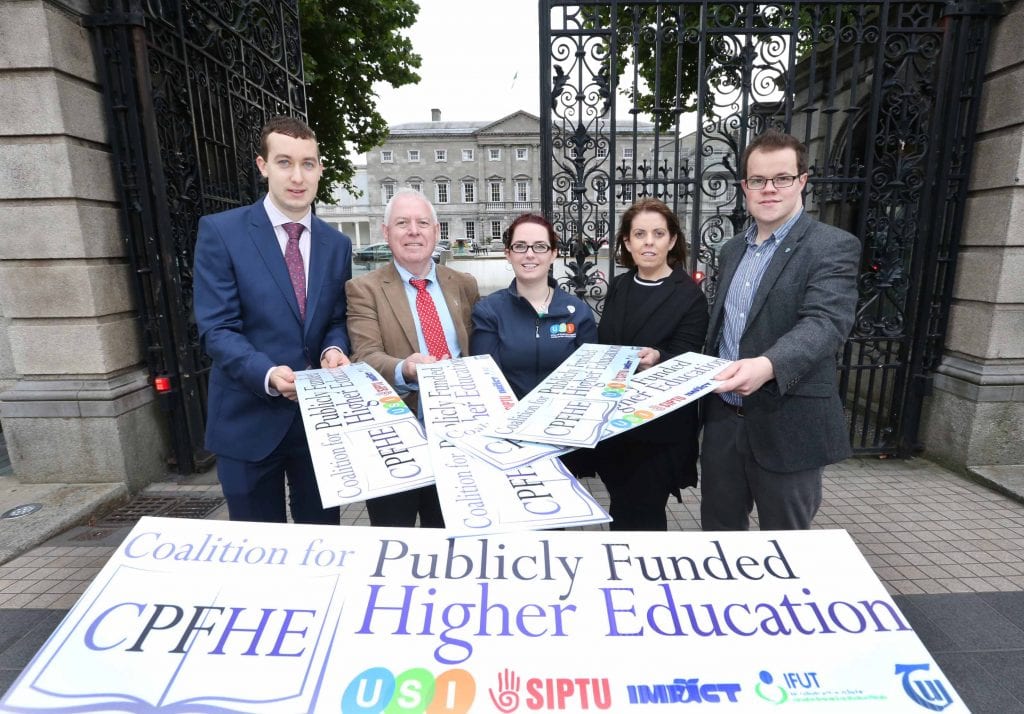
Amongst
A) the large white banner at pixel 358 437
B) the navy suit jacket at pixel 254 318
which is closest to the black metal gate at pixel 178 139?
the navy suit jacket at pixel 254 318

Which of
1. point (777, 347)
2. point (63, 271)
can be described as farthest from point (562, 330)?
point (63, 271)

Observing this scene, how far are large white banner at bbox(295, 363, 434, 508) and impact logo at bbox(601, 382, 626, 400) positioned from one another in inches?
25.1

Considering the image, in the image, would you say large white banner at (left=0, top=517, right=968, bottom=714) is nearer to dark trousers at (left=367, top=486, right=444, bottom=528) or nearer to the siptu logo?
the siptu logo

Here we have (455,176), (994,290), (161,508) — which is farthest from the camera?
(455,176)

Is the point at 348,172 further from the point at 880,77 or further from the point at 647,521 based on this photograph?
the point at 647,521

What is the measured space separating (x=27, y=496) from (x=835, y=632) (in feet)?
16.8

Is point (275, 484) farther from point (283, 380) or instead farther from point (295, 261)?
point (295, 261)

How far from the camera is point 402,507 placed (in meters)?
2.46

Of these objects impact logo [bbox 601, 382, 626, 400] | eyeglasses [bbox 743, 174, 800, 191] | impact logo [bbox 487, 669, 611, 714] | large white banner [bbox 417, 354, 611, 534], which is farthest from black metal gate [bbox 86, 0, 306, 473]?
impact logo [bbox 487, 669, 611, 714]

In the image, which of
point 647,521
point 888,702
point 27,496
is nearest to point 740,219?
point 647,521

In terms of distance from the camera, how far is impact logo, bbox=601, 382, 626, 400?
1.90 meters

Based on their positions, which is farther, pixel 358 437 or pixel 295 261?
pixel 295 261

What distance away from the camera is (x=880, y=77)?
4469 millimetres

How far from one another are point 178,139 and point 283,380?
3431 millimetres
